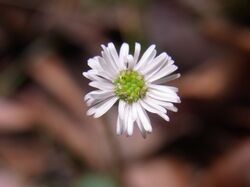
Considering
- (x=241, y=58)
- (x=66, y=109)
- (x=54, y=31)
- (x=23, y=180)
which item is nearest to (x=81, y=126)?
(x=66, y=109)

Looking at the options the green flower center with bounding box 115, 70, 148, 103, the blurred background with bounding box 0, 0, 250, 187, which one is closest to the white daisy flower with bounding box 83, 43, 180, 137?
the green flower center with bounding box 115, 70, 148, 103

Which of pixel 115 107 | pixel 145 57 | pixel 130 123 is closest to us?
pixel 130 123

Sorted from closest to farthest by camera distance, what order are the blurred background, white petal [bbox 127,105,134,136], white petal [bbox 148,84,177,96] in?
white petal [bbox 127,105,134,136]
white petal [bbox 148,84,177,96]
the blurred background

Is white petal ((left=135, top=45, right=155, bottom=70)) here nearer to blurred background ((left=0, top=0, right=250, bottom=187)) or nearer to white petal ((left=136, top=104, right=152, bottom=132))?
white petal ((left=136, top=104, right=152, bottom=132))

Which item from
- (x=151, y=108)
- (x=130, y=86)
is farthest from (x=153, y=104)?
(x=130, y=86)

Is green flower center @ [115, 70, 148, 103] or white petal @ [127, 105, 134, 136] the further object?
green flower center @ [115, 70, 148, 103]

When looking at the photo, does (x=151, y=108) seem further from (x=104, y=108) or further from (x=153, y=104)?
(x=104, y=108)

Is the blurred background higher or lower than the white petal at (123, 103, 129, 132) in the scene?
higher

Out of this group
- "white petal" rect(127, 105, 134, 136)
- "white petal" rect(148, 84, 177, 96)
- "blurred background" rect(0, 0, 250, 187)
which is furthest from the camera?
"blurred background" rect(0, 0, 250, 187)
